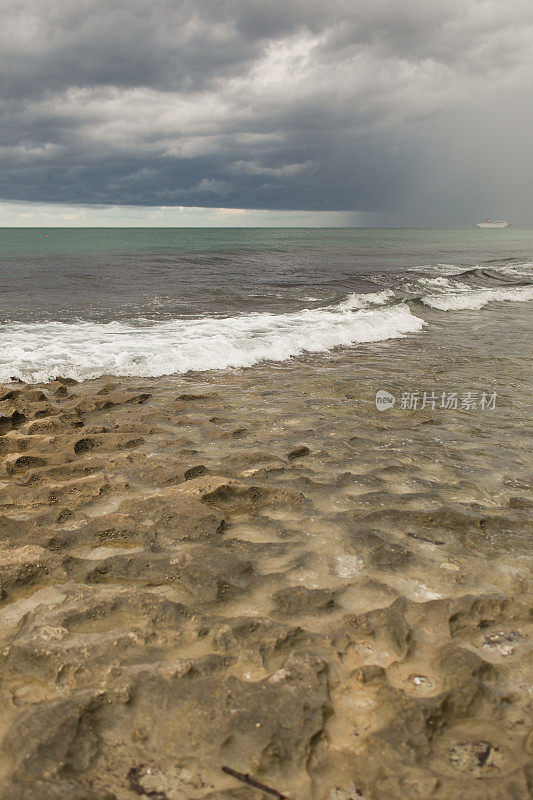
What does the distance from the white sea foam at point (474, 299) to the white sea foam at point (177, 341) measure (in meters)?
3.79

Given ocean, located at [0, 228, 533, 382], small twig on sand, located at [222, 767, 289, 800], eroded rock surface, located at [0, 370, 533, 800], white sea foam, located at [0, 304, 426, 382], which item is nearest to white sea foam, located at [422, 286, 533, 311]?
ocean, located at [0, 228, 533, 382]

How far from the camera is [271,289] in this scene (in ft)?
73.7

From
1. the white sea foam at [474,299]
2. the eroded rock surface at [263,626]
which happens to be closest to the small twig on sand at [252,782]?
the eroded rock surface at [263,626]

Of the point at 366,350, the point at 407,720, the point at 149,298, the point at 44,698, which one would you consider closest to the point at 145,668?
the point at 44,698

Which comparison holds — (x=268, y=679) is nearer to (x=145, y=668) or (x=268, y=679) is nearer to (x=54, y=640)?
(x=145, y=668)

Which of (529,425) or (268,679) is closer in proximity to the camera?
(268,679)

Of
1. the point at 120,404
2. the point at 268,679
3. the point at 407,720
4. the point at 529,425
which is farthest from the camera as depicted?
the point at 120,404

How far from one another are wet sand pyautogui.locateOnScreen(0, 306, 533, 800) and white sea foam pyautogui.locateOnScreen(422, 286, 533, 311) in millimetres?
13304

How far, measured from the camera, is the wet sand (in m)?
1.92

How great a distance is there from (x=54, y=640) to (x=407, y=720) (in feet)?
5.60

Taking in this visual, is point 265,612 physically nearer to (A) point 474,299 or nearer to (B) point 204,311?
(B) point 204,311

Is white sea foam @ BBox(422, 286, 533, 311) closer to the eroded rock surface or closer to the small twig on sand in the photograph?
the eroded rock surface

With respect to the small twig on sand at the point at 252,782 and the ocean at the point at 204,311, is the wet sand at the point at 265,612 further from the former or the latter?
the ocean at the point at 204,311

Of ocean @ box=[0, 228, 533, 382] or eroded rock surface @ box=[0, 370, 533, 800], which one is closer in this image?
eroded rock surface @ box=[0, 370, 533, 800]
